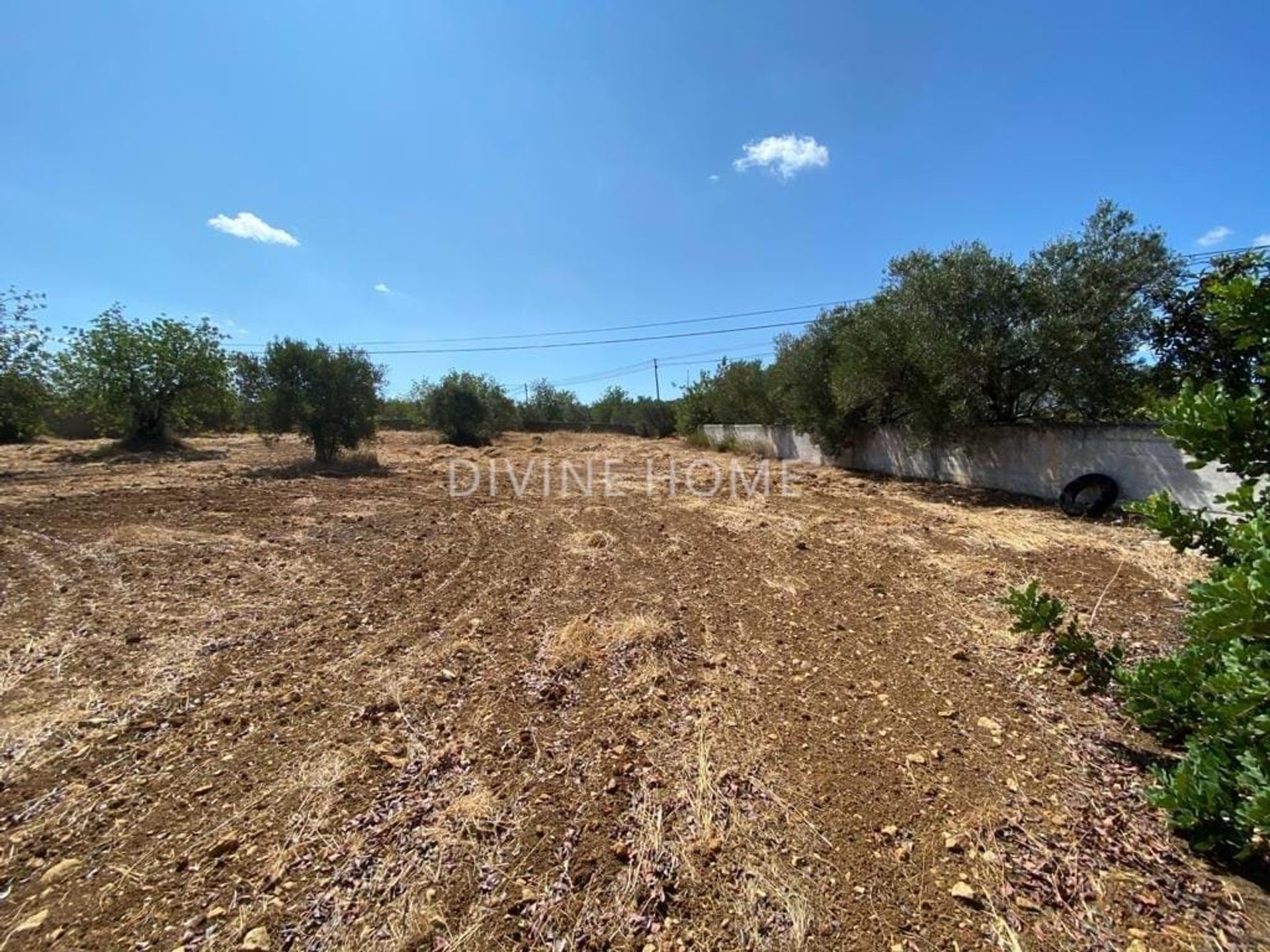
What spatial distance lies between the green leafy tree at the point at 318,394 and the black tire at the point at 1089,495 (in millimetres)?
14361

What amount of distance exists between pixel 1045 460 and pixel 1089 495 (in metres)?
1.04

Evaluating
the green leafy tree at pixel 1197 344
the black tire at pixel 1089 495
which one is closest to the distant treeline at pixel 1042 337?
the green leafy tree at pixel 1197 344

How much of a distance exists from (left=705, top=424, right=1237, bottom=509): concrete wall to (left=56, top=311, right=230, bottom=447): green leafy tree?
19.4 meters

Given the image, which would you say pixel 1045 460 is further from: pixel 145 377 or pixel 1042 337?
pixel 145 377

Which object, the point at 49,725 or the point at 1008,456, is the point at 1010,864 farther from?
the point at 1008,456

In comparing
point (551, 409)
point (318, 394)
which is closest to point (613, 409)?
point (551, 409)

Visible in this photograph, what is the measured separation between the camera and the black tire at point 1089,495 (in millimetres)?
6832

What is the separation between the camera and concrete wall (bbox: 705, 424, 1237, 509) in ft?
20.8

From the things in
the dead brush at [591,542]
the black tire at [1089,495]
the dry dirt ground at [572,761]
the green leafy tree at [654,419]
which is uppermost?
the green leafy tree at [654,419]

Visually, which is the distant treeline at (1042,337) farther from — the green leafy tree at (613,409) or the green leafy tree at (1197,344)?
the green leafy tree at (613,409)

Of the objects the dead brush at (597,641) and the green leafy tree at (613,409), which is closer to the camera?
the dead brush at (597,641)

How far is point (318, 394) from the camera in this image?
12.3 m

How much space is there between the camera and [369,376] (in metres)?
12.8

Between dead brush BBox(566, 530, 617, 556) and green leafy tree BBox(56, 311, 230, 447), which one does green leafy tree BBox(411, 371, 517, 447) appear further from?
dead brush BBox(566, 530, 617, 556)
